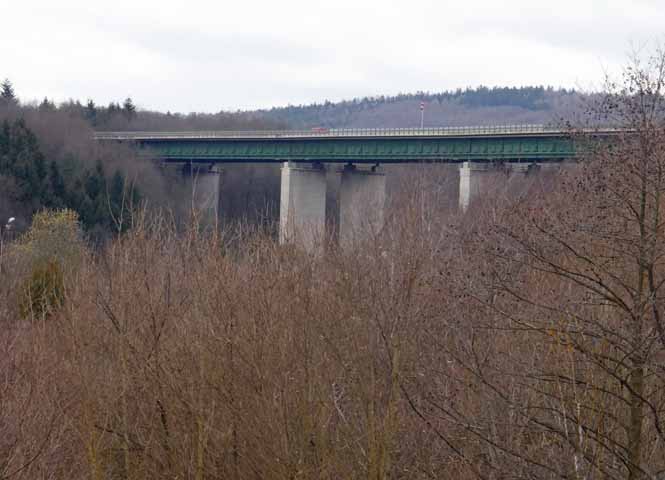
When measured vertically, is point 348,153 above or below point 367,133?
below

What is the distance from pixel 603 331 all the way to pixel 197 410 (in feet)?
16.7

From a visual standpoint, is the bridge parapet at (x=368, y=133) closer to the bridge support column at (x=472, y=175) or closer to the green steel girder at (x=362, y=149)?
the green steel girder at (x=362, y=149)

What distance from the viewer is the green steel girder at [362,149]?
52156mm

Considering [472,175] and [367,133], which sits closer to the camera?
[472,175]

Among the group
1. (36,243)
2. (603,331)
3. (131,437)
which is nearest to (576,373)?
(603,331)

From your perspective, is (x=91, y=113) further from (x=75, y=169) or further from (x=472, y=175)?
(x=472, y=175)

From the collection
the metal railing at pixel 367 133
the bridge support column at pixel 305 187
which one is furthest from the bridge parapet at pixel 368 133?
the bridge support column at pixel 305 187

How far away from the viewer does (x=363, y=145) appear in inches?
2408

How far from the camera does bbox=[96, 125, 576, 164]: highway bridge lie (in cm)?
5250

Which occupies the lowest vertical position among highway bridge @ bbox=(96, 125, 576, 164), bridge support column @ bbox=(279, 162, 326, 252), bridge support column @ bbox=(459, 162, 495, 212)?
bridge support column @ bbox=(279, 162, 326, 252)

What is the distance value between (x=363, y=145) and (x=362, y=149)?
25 cm

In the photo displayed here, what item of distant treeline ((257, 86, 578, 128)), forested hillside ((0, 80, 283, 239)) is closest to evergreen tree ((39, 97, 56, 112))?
forested hillside ((0, 80, 283, 239))

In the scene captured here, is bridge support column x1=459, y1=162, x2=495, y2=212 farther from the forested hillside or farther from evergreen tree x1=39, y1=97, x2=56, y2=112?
evergreen tree x1=39, y1=97, x2=56, y2=112

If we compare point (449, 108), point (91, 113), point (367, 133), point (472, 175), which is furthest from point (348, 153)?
point (449, 108)
